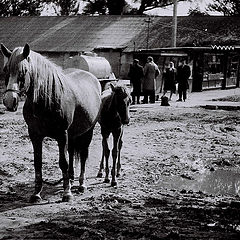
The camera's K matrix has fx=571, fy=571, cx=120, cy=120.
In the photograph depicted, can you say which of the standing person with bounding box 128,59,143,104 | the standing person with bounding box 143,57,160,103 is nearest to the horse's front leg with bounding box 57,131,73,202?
the standing person with bounding box 128,59,143,104

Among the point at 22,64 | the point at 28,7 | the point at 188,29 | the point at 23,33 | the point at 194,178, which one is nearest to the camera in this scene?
the point at 22,64

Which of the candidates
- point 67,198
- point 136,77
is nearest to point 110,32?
point 136,77

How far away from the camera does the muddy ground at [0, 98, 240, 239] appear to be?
6.42m

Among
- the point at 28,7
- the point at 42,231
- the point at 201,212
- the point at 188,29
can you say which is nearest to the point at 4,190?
the point at 42,231

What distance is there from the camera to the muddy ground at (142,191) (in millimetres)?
6418

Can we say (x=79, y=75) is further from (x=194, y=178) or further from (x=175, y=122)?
(x=175, y=122)

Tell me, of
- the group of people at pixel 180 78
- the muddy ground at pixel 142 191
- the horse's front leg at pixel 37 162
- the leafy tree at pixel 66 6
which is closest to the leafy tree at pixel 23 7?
the leafy tree at pixel 66 6

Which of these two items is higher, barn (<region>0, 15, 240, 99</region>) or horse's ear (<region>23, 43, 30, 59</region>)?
barn (<region>0, 15, 240, 99</region>)

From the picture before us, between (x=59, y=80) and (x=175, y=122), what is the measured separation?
10.1m

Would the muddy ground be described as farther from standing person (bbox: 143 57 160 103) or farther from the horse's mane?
standing person (bbox: 143 57 160 103)

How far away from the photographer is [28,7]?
63812 mm

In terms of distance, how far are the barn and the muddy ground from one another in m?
25.3

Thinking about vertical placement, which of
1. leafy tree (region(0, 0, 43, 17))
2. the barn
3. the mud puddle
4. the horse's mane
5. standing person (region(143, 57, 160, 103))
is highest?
leafy tree (region(0, 0, 43, 17))

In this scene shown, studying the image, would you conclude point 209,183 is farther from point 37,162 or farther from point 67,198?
point 37,162
